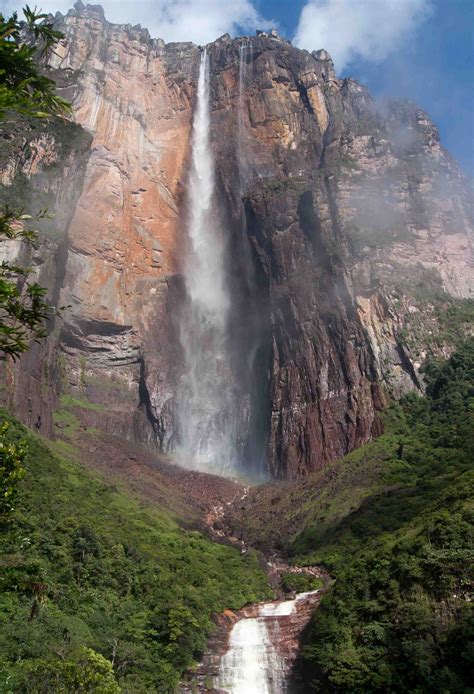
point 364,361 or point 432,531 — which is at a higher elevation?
point 364,361

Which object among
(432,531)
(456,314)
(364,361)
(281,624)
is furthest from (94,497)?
(456,314)

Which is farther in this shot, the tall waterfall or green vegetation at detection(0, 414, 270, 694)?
the tall waterfall

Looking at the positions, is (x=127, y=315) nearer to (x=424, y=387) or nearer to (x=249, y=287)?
(x=249, y=287)

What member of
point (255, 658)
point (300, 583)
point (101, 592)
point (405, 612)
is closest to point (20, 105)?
point (405, 612)

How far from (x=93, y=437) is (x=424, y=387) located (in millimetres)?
33984

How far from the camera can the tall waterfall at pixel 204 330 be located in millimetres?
68500

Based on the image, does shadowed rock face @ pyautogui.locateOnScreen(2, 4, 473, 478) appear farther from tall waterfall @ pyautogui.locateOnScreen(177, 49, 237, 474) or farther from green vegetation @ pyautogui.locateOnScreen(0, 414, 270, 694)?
Answer: green vegetation @ pyautogui.locateOnScreen(0, 414, 270, 694)

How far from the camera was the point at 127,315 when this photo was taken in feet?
229

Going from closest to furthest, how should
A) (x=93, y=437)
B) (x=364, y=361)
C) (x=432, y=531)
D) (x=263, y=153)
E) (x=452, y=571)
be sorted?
(x=452, y=571)
(x=432, y=531)
(x=93, y=437)
(x=364, y=361)
(x=263, y=153)

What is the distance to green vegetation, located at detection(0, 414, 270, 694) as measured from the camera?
17.5 meters

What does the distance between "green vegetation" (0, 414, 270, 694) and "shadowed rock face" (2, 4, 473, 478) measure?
686 inches

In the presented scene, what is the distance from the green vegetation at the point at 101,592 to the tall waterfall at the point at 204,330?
28993 mm

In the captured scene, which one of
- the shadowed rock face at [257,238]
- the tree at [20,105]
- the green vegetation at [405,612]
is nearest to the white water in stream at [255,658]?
the green vegetation at [405,612]

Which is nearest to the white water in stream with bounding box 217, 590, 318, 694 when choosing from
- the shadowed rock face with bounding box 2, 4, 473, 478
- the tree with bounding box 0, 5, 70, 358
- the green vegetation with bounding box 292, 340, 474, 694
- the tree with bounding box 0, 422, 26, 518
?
the green vegetation with bounding box 292, 340, 474, 694
